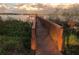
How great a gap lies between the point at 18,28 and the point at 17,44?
0.12 metres

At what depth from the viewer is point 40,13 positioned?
1490 millimetres

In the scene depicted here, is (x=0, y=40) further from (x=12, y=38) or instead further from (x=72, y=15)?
(x=72, y=15)

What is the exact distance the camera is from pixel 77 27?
149cm

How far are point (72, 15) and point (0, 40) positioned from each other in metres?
0.57

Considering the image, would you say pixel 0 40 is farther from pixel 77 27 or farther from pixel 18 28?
pixel 77 27

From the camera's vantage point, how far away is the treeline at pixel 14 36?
149cm

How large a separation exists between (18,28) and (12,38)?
3.4 inches

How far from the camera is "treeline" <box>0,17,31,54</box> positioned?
1.49 metres

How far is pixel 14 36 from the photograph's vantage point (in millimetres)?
1493
